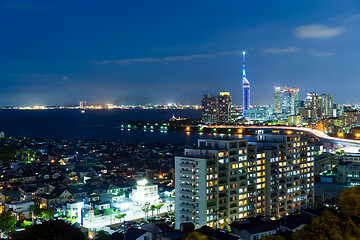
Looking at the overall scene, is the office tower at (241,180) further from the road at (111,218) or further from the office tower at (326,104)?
the office tower at (326,104)

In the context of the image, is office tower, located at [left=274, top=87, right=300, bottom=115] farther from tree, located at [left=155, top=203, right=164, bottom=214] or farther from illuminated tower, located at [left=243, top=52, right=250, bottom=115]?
tree, located at [left=155, top=203, right=164, bottom=214]

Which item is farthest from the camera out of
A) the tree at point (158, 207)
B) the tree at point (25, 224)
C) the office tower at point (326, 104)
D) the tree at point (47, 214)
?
the office tower at point (326, 104)

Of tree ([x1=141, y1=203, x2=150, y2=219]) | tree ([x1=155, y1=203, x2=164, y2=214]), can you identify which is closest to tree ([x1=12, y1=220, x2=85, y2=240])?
tree ([x1=141, y1=203, x2=150, y2=219])

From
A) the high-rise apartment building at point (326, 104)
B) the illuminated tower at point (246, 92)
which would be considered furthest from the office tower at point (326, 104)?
the illuminated tower at point (246, 92)

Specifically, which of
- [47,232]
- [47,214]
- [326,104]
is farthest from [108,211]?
[326,104]

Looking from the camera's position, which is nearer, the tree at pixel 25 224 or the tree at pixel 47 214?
the tree at pixel 25 224

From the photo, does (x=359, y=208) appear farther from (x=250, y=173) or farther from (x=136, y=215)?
(x=136, y=215)

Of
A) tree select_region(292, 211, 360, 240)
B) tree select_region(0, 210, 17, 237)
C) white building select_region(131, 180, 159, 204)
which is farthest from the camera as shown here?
white building select_region(131, 180, 159, 204)

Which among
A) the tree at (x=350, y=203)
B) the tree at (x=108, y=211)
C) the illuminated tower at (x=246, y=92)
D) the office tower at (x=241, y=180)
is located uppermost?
the illuminated tower at (x=246, y=92)

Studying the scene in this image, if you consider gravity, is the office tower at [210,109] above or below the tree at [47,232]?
above
